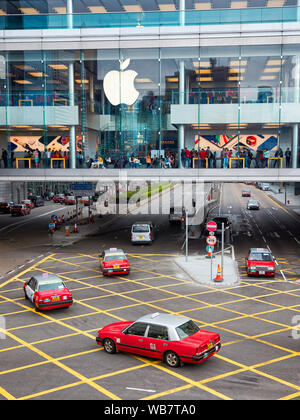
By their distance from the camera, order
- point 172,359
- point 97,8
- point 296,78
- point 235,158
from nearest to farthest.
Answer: point 172,359
point 296,78
point 235,158
point 97,8

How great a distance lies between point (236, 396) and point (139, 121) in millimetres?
→ 24645

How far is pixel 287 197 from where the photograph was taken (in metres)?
86.3

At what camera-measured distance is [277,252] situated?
3450 centimetres

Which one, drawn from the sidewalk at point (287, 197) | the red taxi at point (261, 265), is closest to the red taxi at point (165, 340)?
the red taxi at point (261, 265)

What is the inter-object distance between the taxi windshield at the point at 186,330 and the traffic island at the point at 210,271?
32.7ft

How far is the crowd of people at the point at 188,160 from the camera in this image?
32531 mm

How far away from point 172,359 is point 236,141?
22097mm

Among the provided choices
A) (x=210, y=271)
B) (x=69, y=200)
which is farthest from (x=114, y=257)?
(x=69, y=200)

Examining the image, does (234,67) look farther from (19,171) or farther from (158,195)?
(158,195)

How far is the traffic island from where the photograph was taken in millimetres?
24969

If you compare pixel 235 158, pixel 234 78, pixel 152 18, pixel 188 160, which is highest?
pixel 152 18

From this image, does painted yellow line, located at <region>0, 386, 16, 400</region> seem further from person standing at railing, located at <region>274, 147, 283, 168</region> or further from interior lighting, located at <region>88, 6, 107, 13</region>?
interior lighting, located at <region>88, 6, 107, 13</region>

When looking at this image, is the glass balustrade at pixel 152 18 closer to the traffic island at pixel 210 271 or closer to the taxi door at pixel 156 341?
the traffic island at pixel 210 271

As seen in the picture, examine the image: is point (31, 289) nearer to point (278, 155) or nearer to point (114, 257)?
point (114, 257)
